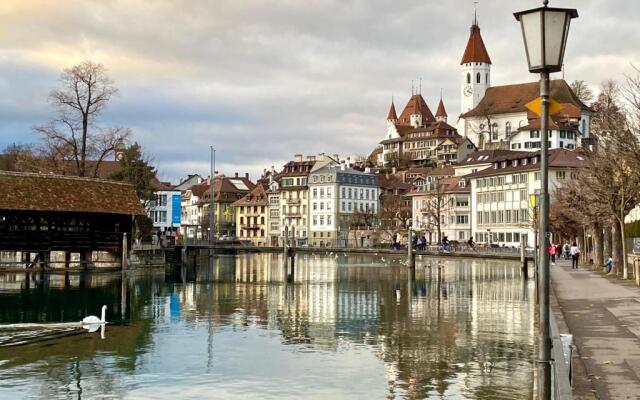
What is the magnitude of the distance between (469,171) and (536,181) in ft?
84.7

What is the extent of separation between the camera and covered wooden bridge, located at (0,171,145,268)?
4872 centimetres

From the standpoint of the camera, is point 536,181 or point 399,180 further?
point 399,180

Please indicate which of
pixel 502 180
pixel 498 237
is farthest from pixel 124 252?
pixel 498 237

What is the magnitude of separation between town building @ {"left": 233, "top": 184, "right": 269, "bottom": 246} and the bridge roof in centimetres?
8412

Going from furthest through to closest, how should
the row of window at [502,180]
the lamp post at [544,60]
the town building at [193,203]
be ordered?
the town building at [193,203]
the row of window at [502,180]
the lamp post at [544,60]

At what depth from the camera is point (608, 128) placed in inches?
1401

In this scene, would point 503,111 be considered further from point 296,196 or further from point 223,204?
point 223,204

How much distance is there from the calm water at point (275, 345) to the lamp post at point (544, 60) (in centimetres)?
648

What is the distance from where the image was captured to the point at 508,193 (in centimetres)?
9406

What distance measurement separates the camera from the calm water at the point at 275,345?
15523 mm

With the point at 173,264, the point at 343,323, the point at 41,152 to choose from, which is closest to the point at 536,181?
the point at 173,264

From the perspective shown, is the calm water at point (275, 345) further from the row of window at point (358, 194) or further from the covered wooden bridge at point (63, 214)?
the row of window at point (358, 194)

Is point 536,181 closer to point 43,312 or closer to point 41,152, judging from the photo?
point 41,152

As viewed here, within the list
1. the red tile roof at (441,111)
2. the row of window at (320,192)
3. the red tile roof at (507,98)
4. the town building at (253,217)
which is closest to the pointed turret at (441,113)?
the red tile roof at (441,111)
